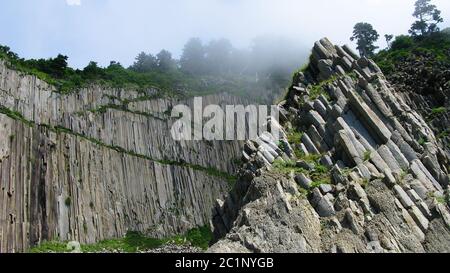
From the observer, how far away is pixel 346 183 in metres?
21.2

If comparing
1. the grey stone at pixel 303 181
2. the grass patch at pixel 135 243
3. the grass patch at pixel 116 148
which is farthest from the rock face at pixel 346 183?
the grass patch at pixel 116 148

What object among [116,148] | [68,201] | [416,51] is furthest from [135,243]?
[416,51]

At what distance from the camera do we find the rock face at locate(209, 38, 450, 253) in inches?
738

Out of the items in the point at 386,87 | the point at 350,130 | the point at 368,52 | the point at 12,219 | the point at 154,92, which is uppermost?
the point at 368,52

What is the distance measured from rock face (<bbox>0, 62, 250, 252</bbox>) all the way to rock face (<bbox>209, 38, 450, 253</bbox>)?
22.6m

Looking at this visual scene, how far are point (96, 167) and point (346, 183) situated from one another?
3565cm

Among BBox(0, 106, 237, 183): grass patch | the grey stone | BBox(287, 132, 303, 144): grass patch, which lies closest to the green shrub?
BBox(0, 106, 237, 183): grass patch

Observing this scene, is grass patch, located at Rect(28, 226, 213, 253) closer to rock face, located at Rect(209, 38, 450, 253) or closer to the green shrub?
the green shrub

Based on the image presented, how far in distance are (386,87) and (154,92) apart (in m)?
41.9

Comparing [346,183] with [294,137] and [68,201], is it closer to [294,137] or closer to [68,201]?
[294,137]

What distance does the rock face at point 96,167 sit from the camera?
43562 mm

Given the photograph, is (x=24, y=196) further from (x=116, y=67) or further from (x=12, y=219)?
(x=116, y=67)
